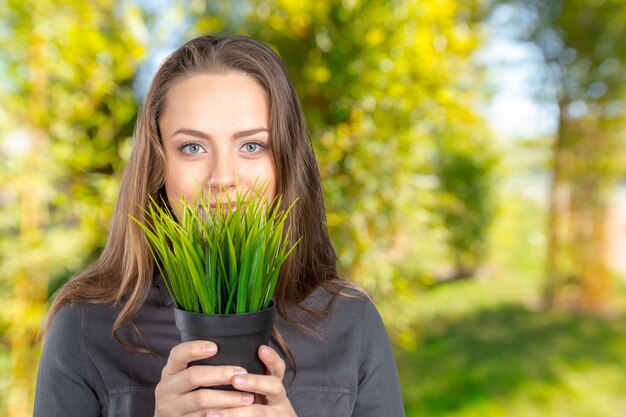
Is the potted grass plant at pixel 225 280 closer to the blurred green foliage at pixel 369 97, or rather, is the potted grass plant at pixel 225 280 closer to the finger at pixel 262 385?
the finger at pixel 262 385

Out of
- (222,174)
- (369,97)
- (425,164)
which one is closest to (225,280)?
(222,174)

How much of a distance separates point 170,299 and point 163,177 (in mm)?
179

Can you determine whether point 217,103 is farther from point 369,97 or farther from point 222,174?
point 369,97

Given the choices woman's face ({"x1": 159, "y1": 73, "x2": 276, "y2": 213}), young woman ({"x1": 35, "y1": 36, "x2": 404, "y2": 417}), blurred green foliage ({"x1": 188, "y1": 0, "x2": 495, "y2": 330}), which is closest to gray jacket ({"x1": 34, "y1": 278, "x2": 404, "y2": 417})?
young woman ({"x1": 35, "y1": 36, "x2": 404, "y2": 417})

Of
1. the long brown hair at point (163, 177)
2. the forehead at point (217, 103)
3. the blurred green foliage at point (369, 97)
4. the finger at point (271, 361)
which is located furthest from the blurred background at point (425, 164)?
the finger at point (271, 361)

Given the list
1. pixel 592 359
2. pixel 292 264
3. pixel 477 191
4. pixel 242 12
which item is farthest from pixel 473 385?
pixel 292 264

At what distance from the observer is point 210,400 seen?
583 millimetres

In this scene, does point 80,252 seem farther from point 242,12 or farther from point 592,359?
point 592,359

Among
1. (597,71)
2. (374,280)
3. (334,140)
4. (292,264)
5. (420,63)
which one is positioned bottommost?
(374,280)

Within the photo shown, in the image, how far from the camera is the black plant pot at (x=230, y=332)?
58 centimetres

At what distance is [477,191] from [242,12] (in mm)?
2702

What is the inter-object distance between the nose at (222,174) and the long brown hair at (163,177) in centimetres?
9

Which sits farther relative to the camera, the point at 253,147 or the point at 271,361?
the point at 253,147

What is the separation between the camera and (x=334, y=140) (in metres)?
2.06
